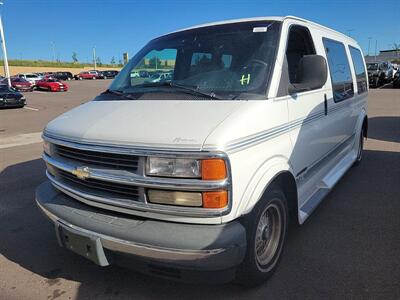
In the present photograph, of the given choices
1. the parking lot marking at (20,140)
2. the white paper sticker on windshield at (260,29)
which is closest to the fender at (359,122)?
the white paper sticker on windshield at (260,29)

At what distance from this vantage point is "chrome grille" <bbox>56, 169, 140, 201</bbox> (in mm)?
2652

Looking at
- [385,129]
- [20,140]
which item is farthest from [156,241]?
[385,129]

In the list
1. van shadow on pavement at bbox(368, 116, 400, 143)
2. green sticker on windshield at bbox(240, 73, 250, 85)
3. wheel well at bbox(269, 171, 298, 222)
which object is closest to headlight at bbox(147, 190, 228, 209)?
wheel well at bbox(269, 171, 298, 222)

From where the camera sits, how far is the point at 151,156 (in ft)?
8.22

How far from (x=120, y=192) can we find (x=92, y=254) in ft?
1.61

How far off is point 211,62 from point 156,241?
1802mm

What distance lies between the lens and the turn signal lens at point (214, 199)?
2.45 meters

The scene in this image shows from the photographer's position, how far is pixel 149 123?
2.76 meters

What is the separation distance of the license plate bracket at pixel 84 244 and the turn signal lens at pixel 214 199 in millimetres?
834

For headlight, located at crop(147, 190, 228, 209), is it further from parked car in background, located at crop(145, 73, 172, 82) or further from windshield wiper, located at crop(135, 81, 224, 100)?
parked car in background, located at crop(145, 73, 172, 82)

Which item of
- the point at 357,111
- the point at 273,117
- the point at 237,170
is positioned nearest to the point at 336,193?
the point at 357,111

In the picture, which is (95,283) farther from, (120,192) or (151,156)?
(151,156)

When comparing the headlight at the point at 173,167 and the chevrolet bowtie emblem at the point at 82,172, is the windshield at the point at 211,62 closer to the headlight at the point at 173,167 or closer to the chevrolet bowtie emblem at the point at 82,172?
the headlight at the point at 173,167

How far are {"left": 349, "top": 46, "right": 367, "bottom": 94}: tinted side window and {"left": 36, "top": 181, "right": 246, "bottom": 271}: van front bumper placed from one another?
4.39 metres
